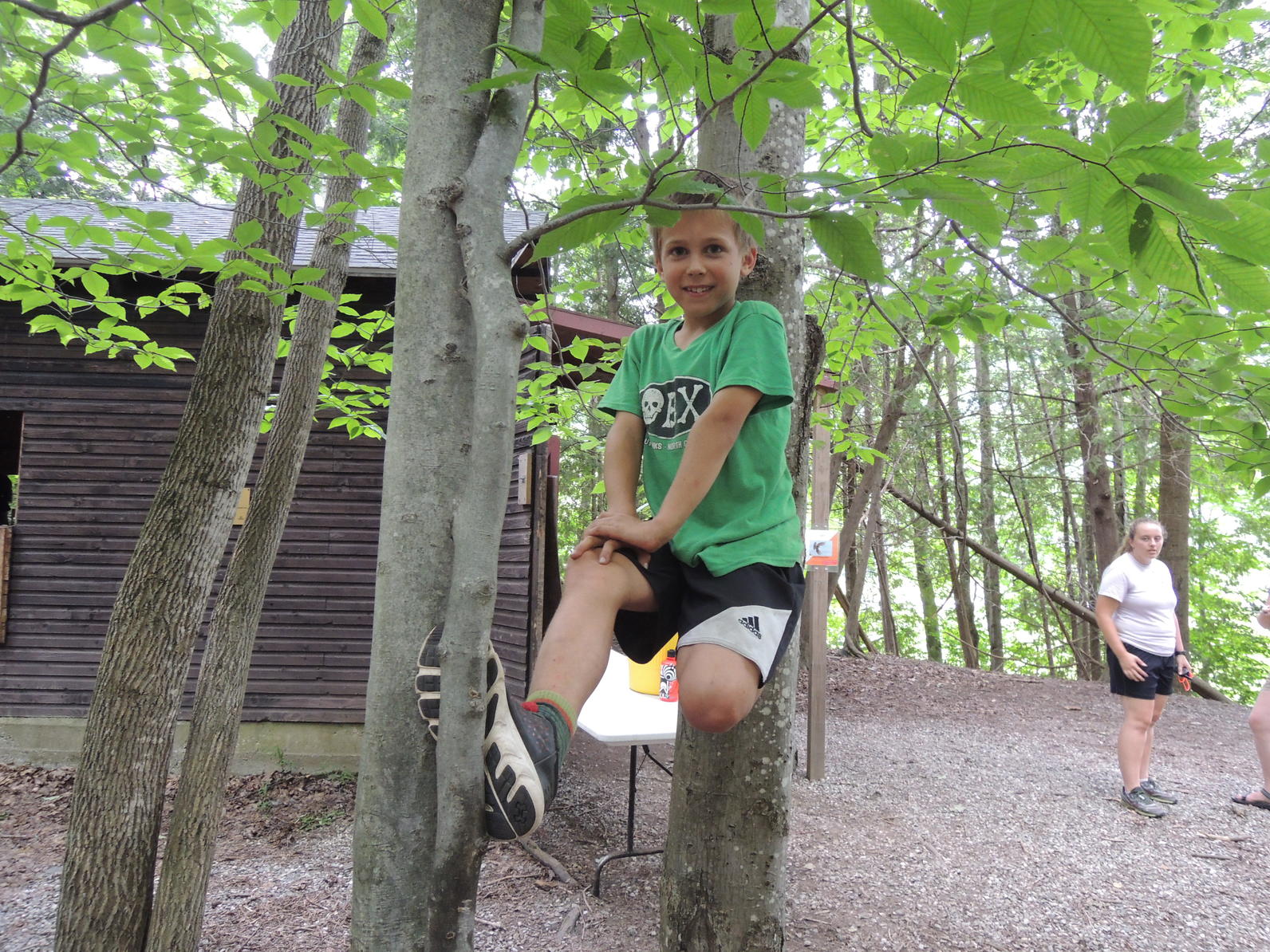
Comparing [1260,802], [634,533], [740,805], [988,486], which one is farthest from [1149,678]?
[988,486]

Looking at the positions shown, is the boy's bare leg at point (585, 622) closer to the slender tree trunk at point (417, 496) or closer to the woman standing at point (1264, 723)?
the slender tree trunk at point (417, 496)

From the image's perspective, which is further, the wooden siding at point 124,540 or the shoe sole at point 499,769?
the wooden siding at point 124,540

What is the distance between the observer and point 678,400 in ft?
6.46

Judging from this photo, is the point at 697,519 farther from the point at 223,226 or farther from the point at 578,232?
the point at 223,226

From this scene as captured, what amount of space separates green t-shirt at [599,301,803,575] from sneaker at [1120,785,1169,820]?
485 cm

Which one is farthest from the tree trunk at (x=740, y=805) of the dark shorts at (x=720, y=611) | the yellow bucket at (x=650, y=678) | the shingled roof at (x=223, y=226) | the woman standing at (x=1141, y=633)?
the woman standing at (x=1141, y=633)

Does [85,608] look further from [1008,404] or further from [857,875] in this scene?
[1008,404]

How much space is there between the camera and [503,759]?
3.77 feet

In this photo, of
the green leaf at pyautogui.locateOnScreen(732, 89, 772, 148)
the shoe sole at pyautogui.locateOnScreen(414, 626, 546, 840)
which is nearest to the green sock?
the shoe sole at pyautogui.locateOnScreen(414, 626, 546, 840)

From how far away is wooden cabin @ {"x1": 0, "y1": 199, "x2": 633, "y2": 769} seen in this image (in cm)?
650

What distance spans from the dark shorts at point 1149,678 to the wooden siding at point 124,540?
430 centimetres

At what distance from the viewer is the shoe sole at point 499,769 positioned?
3.64ft

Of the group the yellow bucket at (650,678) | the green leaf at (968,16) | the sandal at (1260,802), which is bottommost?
the sandal at (1260,802)

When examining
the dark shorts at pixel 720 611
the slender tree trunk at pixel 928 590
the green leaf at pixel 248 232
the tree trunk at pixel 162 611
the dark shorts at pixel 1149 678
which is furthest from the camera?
the slender tree trunk at pixel 928 590
